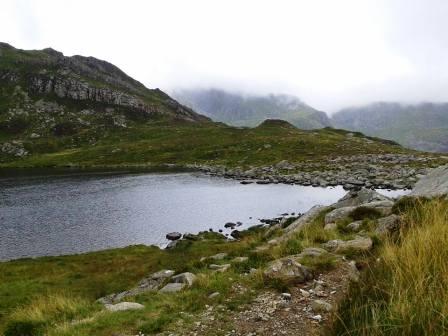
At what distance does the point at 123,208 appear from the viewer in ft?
234

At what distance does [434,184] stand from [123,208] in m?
57.3

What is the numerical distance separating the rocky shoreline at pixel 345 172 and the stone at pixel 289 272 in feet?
244

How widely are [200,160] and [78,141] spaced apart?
263 ft

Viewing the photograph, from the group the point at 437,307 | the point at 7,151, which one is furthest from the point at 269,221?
the point at 7,151

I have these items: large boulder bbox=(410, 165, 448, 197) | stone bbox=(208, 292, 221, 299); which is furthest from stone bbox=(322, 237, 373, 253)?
large boulder bbox=(410, 165, 448, 197)

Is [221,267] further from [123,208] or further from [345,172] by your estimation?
[345,172]

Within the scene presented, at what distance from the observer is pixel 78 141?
652ft

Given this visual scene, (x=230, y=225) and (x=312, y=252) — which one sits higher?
(x=312, y=252)

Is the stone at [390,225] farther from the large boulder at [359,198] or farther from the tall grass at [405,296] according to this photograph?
the large boulder at [359,198]

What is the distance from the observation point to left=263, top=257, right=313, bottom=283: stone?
12.0 m

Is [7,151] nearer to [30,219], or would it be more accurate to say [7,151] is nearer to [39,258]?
[30,219]

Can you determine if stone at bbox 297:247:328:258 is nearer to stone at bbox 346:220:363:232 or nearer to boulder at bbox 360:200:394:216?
stone at bbox 346:220:363:232

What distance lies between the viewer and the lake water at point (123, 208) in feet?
173

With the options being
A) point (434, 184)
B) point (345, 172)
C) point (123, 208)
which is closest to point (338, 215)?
point (434, 184)
